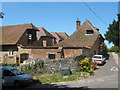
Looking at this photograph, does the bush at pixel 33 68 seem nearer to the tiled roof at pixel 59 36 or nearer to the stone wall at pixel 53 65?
the stone wall at pixel 53 65

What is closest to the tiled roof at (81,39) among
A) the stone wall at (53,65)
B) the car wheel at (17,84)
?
the stone wall at (53,65)

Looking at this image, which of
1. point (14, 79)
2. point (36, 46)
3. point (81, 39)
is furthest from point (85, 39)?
point (14, 79)

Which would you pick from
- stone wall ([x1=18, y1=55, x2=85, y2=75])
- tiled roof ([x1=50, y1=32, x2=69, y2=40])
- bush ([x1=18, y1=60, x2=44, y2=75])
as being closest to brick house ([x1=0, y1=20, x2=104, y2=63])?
stone wall ([x1=18, y1=55, x2=85, y2=75])

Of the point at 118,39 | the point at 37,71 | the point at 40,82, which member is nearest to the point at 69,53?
the point at 37,71

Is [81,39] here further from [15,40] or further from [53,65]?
[53,65]

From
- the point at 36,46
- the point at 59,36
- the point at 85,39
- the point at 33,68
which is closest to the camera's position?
Answer: the point at 33,68

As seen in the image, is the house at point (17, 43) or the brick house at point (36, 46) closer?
the brick house at point (36, 46)

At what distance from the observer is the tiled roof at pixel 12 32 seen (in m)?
31.7

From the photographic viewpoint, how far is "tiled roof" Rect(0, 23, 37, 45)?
104ft

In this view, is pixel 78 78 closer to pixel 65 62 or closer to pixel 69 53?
pixel 65 62

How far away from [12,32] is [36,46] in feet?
21.1

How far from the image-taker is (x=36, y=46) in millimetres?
32281

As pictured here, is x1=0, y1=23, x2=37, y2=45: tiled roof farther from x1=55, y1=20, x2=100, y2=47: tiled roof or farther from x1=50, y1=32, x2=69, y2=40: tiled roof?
x1=50, y1=32, x2=69, y2=40: tiled roof

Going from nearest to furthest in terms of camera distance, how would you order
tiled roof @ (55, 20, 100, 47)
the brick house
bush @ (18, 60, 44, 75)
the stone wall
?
bush @ (18, 60, 44, 75) < the stone wall < the brick house < tiled roof @ (55, 20, 100, 47)
